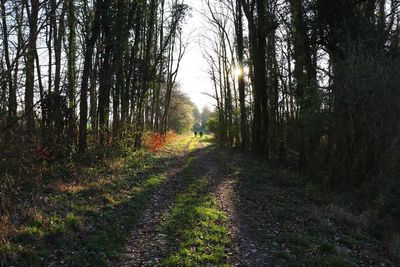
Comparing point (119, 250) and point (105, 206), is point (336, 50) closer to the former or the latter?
point (105, 206)

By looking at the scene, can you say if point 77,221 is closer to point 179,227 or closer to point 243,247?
point 179,227

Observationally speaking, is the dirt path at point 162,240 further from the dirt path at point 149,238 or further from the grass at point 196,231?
the grass at point 196,231

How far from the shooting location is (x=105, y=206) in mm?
9781

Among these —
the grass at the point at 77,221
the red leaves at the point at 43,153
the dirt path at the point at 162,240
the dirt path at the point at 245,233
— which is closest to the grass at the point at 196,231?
the dirt path at the point at 245,233

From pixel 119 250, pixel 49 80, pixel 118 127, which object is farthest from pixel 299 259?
pixel 118 127

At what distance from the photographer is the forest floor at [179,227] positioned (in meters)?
6.80

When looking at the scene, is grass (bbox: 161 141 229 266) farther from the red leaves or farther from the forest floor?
the red leaves

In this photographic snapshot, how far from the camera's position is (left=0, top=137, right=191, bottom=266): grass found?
6.44 metres

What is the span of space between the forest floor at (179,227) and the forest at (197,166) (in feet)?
0.13

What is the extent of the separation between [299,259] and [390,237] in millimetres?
2859

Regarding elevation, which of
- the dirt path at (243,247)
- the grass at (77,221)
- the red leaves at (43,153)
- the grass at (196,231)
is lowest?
the dirt path at (243,247)

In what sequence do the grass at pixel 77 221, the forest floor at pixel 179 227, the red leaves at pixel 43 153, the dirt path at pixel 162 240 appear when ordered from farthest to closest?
the red leaves at pixel 43 153
the dirt path at pixel 162 240
the forest floor at pixel 179 227
the grass at pixel 77 221

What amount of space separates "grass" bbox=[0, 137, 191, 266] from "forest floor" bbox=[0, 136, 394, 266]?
0.02 metres

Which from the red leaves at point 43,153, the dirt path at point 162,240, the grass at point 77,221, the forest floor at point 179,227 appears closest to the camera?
the grass at point 77,221
